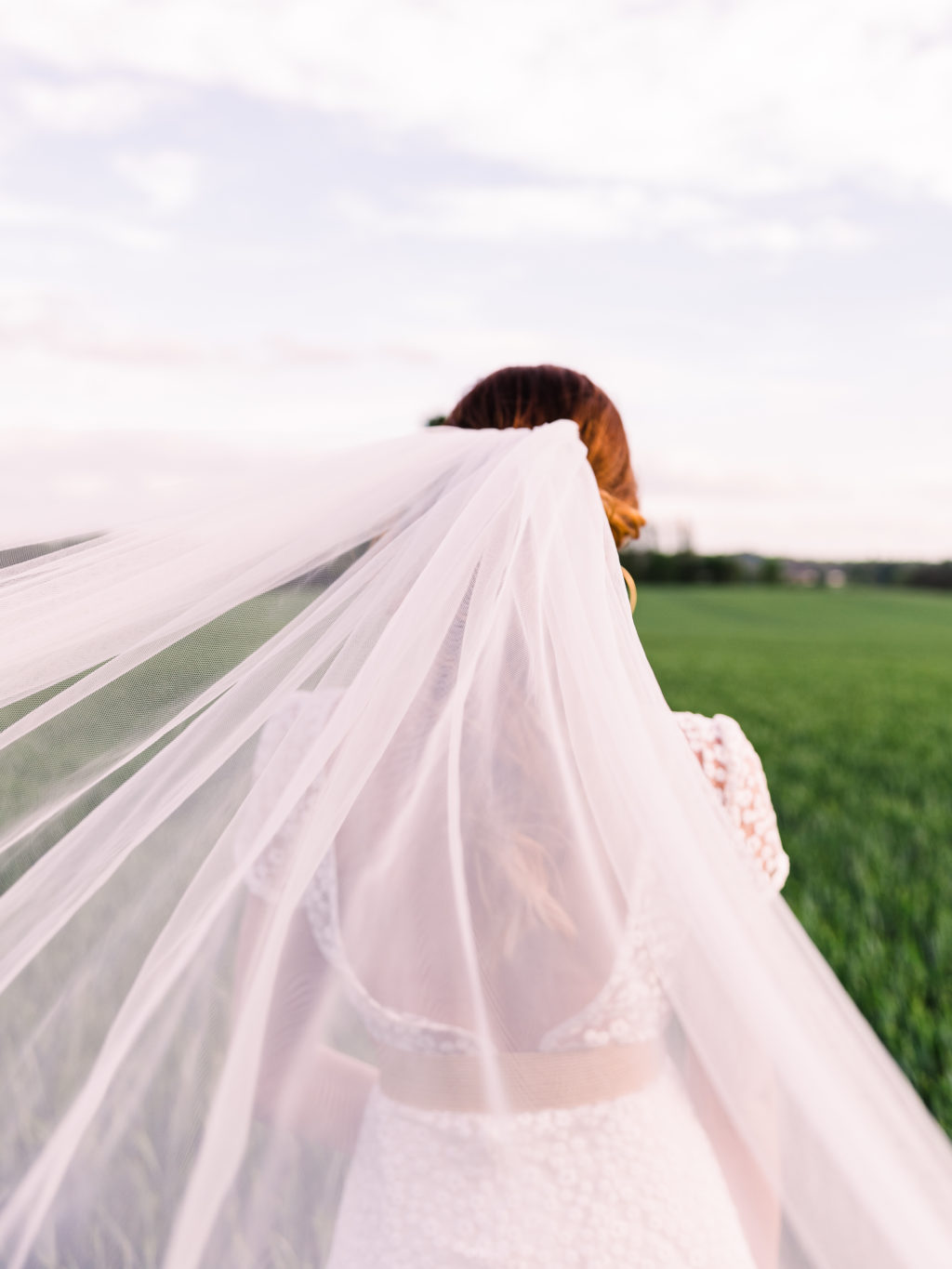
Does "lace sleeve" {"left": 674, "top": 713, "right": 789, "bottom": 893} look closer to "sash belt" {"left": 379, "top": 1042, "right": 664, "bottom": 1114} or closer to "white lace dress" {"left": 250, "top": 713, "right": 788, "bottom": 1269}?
"white lace dress" {"left": 250, "top": 713, "right": 788, "bottom": 1269}

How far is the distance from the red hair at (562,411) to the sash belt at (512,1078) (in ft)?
2.70

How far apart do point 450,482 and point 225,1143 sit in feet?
3.09

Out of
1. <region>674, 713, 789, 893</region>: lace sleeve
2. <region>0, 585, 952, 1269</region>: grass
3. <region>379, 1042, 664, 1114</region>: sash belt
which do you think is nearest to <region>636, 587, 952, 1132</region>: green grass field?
<region>0, 585, 952, 1269</region>: grass

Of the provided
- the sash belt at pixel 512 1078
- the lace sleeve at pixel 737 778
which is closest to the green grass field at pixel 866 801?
the lace sleeve at pixel 737 778

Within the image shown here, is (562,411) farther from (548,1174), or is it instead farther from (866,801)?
(866,801)

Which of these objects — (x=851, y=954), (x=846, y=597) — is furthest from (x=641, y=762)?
(x=846, y=597)

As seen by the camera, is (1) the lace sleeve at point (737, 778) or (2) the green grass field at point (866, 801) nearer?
(1) the lace sleeve at point (737, 778)

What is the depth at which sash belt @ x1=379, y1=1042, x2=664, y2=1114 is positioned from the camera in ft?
4.53

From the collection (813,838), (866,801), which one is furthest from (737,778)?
(866,801)

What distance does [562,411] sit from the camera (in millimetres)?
1748

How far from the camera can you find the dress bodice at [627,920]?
4.54 ft

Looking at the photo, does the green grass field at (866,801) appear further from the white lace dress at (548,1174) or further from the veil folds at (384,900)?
the veil folds at (384,900)

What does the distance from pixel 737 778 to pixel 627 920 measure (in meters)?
0.29

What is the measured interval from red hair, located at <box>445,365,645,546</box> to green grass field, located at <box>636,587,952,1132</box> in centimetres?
Result: 321
